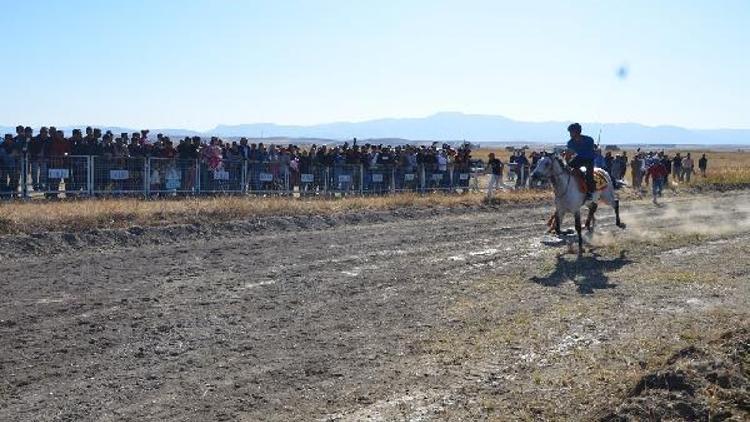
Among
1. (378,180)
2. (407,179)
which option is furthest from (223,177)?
(407,179)

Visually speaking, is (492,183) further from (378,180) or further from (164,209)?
(164,209)

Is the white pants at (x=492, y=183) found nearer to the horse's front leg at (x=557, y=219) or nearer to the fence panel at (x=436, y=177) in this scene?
the fence panel at (x=436, y=177)

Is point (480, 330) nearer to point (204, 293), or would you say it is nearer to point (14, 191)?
point (204, 293)

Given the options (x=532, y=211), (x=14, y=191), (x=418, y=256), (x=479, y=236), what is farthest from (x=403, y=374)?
(x=532, y=211)

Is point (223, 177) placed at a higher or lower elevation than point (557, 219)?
higher

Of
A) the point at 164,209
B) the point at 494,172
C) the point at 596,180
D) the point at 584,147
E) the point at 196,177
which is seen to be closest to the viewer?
the point at 584,147

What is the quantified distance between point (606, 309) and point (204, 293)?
5958 mm

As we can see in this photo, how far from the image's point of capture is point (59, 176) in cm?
2159

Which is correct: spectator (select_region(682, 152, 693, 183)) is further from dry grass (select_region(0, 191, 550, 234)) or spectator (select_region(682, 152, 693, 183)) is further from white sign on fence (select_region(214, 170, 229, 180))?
white sign on fence (select_region(214, 170, 229, 180))

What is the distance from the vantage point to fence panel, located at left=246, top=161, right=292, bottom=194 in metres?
25.7

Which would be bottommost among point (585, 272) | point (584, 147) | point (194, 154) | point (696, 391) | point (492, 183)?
point (585, 272)

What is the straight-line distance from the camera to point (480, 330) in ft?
33.7

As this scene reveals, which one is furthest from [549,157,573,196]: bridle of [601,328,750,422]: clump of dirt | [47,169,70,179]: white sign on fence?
[47,169,70,179]: white sign on fence

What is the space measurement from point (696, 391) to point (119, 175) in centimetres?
1885
